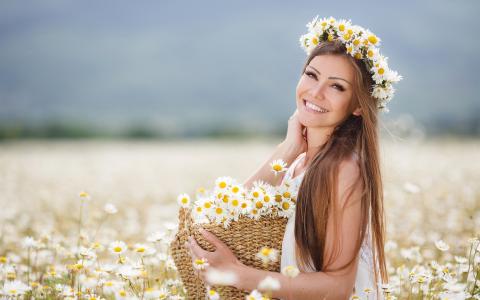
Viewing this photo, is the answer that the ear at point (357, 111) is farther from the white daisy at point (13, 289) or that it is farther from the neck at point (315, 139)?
the white daisy at point (13, 289)

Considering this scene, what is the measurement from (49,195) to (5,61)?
105 m

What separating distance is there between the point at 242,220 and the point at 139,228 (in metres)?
3.66

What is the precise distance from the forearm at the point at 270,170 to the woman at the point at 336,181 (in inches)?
0.7

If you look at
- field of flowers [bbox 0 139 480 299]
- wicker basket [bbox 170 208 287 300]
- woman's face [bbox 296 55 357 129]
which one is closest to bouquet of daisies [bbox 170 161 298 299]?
wicker basket [bbox 170 208 287 300]

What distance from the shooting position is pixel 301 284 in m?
2.81

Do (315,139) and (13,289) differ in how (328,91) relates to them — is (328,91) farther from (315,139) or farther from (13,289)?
(13,289)

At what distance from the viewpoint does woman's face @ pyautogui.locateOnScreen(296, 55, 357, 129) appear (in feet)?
10.6

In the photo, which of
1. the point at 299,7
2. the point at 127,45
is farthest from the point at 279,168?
the point at 299,7

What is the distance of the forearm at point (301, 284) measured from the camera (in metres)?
2.81

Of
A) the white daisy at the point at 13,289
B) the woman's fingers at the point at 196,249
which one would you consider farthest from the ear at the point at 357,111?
the white daisy at the point at 13,289

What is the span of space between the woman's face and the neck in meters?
0.10

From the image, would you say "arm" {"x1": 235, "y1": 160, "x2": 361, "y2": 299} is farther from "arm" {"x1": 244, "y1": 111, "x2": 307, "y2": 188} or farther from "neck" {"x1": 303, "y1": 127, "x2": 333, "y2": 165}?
"arm" {"x1": 244, "y1": 111, "x2": 307, "y2": 188}

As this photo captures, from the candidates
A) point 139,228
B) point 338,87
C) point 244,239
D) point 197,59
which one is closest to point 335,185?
point 244,239

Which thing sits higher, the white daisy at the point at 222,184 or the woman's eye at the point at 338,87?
the woman's eye at the point at 338,87
